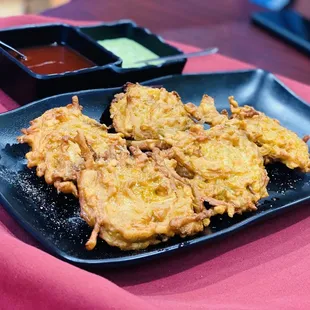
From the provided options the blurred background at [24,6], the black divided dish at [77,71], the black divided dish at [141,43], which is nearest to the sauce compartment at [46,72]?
the black divided dish at [77,71]

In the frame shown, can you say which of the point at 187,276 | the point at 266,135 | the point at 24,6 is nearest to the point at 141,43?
the point at 266,135

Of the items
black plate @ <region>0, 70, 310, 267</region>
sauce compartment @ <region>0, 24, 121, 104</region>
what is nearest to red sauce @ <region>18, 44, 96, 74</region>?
sauce compartment @ <region>0, 24, 121, 104</region>

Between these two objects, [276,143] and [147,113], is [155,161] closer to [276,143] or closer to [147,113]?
[147,113]

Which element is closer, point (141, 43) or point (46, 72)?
point (46, 72)

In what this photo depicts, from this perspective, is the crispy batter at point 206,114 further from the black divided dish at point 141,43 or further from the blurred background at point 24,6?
the blurred background at point 24,6

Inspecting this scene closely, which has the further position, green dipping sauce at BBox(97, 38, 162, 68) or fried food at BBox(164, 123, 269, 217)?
green dipping sauce at BBox(97, 38, 162, 68)

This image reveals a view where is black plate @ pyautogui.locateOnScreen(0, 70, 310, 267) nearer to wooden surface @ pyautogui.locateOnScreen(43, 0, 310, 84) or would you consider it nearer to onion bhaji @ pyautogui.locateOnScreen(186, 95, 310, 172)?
onion bhaji @ pyautogui.locateOnScreen(186, 95, 310, 172)

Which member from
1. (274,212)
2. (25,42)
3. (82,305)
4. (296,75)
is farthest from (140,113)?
(296,75)
